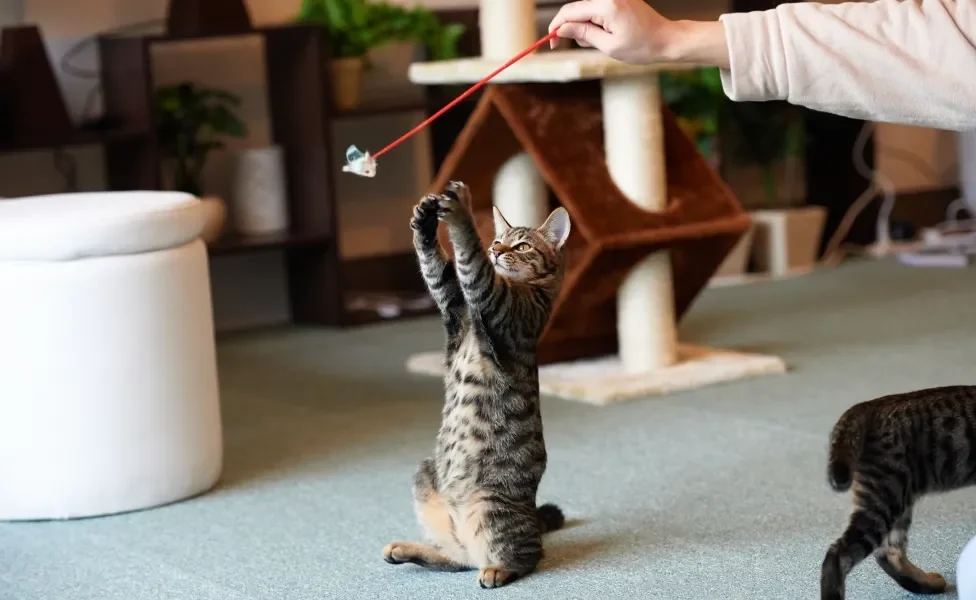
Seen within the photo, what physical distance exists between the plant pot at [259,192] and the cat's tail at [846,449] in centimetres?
265

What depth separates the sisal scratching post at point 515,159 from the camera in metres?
3.28

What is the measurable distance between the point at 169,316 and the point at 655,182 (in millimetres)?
1270

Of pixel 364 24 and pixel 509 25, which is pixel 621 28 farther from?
pixel 364 24

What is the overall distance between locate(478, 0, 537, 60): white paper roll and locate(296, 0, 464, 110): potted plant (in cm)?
77

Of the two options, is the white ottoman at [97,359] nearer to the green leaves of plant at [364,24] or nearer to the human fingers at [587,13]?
the human fingers at [587,13]

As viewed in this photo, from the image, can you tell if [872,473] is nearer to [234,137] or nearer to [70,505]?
[70,505]

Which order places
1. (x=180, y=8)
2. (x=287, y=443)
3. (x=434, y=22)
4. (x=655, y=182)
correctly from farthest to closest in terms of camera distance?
1. (x=434, y=22)
2. (x=180, y=8)
3. (x=655, y=182)
4. (x=287, y=443)

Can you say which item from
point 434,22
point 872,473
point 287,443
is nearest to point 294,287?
point 434,22

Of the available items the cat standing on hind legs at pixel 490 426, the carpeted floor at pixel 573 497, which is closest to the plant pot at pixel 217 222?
the carpeted floor at pixel 573 497

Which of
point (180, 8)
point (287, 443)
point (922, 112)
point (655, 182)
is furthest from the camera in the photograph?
point (180, 8)

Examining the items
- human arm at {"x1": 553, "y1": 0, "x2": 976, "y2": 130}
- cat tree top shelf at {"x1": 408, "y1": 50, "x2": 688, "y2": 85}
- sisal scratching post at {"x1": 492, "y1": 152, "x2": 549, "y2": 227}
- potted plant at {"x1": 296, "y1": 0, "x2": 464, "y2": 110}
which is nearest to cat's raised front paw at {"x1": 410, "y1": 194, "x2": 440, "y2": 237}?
human arm at {"x1": 553, "y1": 0, "x2": 976, "y2": 130}

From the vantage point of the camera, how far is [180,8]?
3785 mm

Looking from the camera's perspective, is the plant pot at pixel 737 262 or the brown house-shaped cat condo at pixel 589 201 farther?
the plant pot at pixel 737 262

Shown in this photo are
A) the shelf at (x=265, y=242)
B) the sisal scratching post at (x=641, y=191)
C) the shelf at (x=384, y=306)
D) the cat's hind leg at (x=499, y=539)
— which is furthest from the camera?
the shelf at (x=384, y=306)
